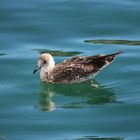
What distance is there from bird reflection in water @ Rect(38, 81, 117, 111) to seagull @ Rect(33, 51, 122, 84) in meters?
0.11

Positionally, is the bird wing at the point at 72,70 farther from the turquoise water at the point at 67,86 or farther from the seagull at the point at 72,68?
the turquoise water at the point at 67,86

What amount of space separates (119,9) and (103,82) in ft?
12.8

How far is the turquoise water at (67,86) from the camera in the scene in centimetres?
1132

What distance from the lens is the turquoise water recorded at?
11.3m

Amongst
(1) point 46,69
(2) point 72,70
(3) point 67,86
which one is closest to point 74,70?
(2) point 72,70

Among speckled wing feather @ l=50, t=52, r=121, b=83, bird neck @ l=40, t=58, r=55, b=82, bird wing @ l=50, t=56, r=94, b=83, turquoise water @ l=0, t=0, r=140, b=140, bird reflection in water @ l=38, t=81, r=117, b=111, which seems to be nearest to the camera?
turquoise water @ l=0, t=0, r=140, b=140

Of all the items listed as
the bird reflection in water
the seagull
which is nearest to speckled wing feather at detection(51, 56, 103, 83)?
the seagull

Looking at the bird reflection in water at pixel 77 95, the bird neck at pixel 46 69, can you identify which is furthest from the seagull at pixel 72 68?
the bird reflection in water at pixel 77 95

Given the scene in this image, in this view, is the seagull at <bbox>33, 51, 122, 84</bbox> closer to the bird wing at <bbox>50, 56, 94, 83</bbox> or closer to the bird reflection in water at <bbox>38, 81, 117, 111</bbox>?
the bird wing at <bbox>50, 56, 94, 83</bbox>

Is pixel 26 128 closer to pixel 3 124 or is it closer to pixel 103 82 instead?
pixel 3 124

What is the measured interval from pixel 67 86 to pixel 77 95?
637 millimetres

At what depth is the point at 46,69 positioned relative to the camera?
13555 mm

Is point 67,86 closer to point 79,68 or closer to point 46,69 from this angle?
point 79,68

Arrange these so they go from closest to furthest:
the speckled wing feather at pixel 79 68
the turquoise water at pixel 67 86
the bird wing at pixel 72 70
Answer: the turquoise water at pixel 67 86, the speckled wing feather at pixel 79 68, the bird wing at pixel 72 70
